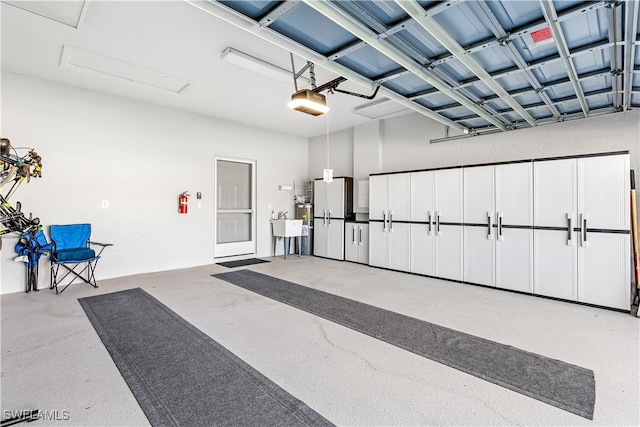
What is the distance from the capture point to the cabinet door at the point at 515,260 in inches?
172

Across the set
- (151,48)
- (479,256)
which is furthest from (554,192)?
(151,48)

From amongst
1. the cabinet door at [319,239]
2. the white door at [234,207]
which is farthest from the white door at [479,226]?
the white door at [234,207]

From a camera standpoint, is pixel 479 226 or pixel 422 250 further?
pixel 422 250

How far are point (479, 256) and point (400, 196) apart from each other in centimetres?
170

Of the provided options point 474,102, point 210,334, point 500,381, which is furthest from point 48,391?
point 474,102

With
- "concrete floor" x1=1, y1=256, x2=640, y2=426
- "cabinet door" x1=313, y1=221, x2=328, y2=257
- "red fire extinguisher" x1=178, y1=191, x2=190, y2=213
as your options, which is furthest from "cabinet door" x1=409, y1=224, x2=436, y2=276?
"red fire extinguisher" x1=178, y1=191, x2=190, y2=213

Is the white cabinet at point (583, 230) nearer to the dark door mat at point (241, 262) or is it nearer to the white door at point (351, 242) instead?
the white door at point (351, 242)

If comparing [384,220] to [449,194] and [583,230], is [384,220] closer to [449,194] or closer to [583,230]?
[449,194]

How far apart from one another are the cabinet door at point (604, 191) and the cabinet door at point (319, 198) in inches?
186

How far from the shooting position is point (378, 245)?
6.15 meters

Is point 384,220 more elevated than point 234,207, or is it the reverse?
point 234,207

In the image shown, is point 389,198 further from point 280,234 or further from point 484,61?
point 484,61

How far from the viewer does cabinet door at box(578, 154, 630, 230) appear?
3693 mm

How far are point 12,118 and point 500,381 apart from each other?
6.58 metres
